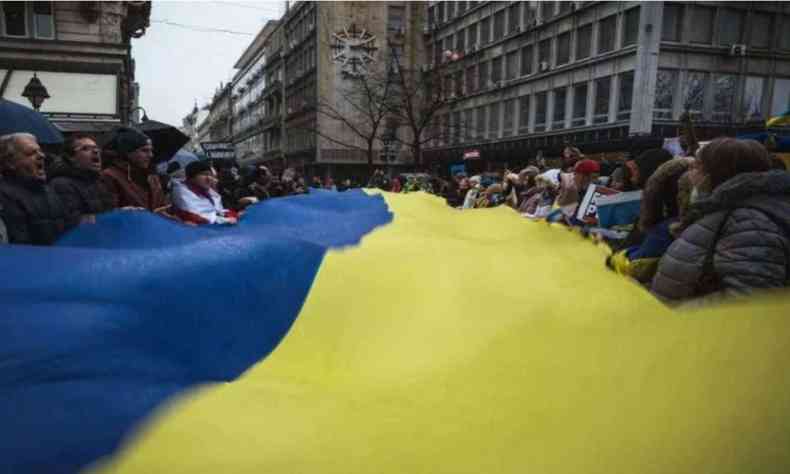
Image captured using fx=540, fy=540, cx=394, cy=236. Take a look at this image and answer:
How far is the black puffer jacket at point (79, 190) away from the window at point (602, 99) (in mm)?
26687

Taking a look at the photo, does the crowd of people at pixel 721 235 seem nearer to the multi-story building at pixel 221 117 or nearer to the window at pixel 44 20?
the window at pixel 44 20

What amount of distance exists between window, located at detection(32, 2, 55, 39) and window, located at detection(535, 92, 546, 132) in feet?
79.5

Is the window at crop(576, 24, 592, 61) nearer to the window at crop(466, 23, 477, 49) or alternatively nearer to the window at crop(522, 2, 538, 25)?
the window at crop(522, 2, 538, 25)

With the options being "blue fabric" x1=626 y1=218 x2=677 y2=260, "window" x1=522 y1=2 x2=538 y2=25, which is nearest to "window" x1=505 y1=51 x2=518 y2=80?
"window" x1=522 y1=2 x2=538 y2=25

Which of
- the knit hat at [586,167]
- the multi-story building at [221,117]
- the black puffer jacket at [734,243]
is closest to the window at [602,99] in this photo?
the knit hat at [586,167]

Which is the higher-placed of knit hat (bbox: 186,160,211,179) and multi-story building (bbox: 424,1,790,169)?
multi-story building (bbox: 424,1,790,169)

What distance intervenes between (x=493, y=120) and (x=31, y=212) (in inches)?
1386

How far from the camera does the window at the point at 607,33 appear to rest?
26.7 metres

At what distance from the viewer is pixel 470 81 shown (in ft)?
126

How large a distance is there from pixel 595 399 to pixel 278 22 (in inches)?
2642

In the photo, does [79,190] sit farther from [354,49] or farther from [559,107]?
[354,49]

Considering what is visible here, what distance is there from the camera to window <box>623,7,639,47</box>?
25.3 metres

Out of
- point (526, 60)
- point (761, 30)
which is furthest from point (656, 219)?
point (526, 60)

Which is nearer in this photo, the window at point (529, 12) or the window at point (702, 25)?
the window at point (702, 25)
